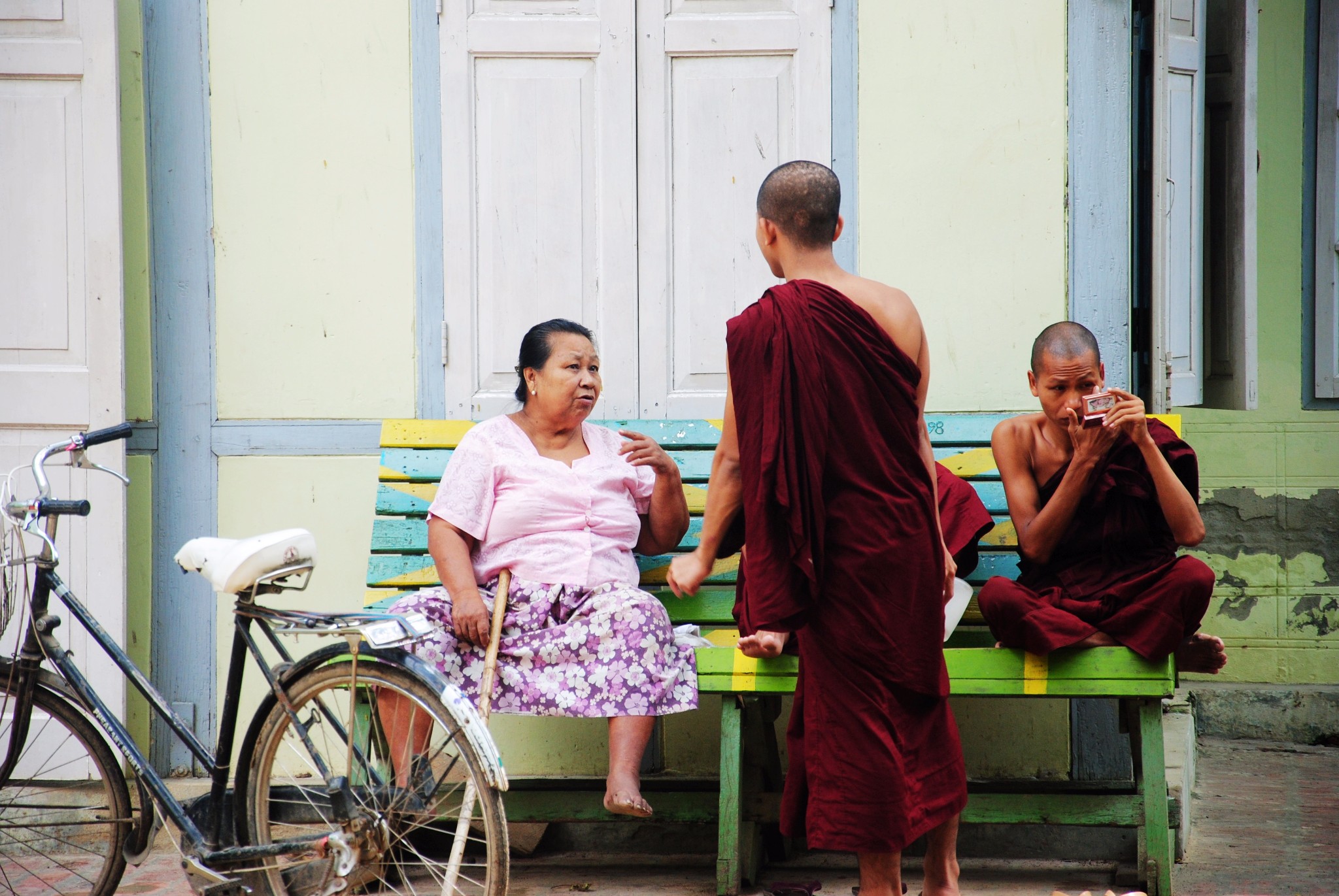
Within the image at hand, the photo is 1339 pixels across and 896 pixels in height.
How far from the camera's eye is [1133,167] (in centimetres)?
411

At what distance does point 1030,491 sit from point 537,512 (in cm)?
A: 143

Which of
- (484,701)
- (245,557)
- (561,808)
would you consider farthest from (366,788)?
(561,808)

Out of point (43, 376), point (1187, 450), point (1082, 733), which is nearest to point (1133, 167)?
point (1187, 450)

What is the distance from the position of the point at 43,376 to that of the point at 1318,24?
217 inches

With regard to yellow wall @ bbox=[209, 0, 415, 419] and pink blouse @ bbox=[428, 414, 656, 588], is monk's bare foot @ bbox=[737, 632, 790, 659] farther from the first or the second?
yellow wall @ bbox=[209, 0, 415, 419]

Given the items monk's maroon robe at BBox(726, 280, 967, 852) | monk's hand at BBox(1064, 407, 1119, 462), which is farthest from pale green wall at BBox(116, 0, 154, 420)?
monk's hand at BBox(1064, 407, 1119, 462)

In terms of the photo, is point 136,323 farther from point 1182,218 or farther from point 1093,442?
point 1182,218

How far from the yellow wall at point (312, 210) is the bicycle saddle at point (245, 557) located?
1340 millimetres

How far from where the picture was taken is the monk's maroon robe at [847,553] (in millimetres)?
2787

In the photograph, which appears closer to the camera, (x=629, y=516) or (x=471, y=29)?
(x=629, y=516)

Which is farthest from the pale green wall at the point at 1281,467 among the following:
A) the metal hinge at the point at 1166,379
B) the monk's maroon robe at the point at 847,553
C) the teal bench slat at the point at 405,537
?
the monk's maroon robe at the point at 847,553

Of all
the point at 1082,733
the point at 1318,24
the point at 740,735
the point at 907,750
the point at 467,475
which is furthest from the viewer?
the point at 1318,24

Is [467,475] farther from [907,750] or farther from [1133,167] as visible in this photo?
[1133,167]

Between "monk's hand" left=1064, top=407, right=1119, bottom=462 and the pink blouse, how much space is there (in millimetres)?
1283
